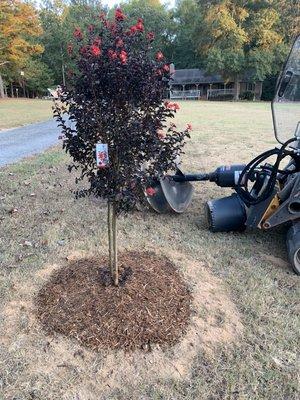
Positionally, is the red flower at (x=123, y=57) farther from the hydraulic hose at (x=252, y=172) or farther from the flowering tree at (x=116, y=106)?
the hydraulic hose at (x=252, y=172)

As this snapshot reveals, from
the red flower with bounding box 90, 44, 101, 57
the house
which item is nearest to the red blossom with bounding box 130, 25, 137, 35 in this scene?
the red flower with bounding box 90, 44, 101, 57

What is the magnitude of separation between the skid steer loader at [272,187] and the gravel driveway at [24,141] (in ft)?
16.6

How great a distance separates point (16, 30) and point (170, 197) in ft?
126

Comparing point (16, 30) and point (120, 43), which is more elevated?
point (16, 30)

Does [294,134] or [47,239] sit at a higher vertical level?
[294,134]

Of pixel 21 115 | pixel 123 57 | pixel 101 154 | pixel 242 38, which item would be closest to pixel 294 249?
pixel 101 154

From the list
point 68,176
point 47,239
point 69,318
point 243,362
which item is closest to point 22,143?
point 68,176

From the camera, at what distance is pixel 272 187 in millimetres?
3787

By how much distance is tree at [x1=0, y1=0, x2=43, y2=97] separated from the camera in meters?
36.5

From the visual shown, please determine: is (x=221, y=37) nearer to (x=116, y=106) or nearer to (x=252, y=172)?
(x=252, y=172)

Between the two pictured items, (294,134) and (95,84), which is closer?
(95,84)

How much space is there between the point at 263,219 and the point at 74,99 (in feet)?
7.61

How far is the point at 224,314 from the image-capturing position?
117 inches

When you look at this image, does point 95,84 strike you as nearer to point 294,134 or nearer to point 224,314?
point 224,314
